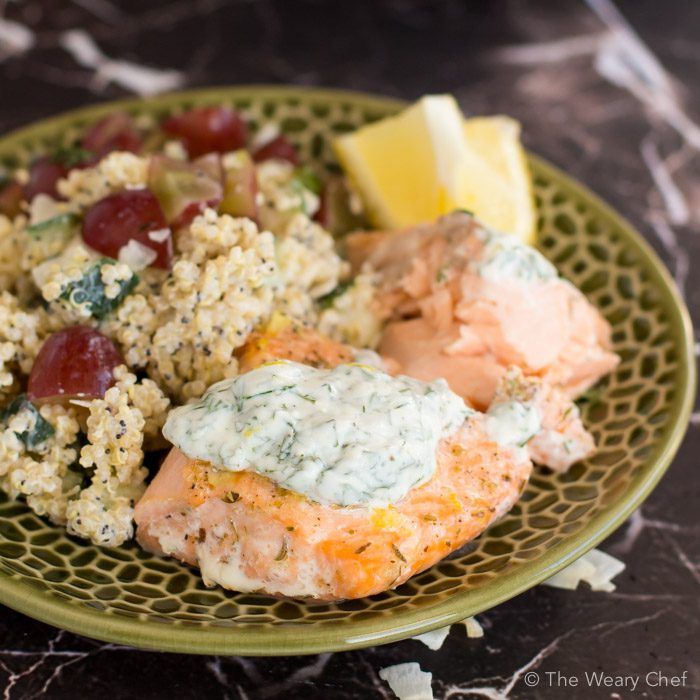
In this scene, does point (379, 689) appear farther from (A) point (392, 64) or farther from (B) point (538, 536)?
(A) point (392, 64)

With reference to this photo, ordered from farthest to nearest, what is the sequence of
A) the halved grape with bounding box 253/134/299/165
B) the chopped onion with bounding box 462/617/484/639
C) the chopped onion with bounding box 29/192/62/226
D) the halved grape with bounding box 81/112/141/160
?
1. the halved grape with bounding box 253/134/299/165
2. the halved grape with bounding box 81/112/141/160
3. the chopped onion with bounding box 29/192/62/226
4. the chopped onion with bounding box 462/617/484/639

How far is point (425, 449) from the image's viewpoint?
1.99 metres

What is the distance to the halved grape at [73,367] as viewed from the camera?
213cm

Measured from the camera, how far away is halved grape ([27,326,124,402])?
213cm

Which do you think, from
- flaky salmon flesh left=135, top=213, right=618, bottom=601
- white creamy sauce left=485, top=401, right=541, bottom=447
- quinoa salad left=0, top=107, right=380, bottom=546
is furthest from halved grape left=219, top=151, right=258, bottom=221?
white creamy sauce left=485, top=401, right=541, bottom=447

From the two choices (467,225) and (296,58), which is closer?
(467,225)

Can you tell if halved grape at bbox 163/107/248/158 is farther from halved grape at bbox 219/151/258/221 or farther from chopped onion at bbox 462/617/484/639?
chopped onion at bbox 462/617/484/639

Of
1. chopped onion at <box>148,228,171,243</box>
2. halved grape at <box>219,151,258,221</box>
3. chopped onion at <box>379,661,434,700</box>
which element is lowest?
chopped onion at <box>379,661,434,700</box>

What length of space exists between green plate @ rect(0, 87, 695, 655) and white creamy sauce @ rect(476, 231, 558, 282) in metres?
0.36

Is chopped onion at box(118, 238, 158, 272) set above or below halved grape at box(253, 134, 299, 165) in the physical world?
above

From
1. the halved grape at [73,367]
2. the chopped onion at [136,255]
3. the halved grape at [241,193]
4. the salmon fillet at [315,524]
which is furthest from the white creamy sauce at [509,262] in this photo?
the halved grape at [73,367]

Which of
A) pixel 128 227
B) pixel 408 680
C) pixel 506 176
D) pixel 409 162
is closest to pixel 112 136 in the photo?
pixel 128 227

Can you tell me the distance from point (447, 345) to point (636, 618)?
2.58ft

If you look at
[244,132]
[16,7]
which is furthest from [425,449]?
[16,7]
